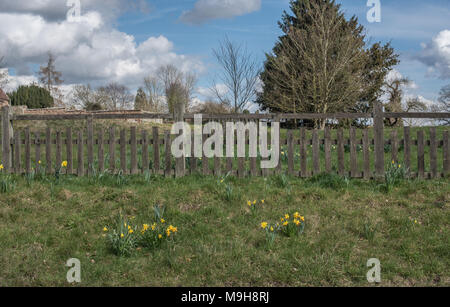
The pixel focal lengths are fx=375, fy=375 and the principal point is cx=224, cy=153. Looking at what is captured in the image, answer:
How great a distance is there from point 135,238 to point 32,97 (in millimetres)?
44810

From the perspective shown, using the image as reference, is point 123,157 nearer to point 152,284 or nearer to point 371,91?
point 152,284

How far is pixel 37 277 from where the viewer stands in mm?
4219

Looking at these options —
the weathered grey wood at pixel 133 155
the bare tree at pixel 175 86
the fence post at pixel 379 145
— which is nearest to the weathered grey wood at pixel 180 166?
the weathered grey wood at pixel 133 155

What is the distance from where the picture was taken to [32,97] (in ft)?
143

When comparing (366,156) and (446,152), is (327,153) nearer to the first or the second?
(366,156)

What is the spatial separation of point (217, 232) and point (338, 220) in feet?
5.90

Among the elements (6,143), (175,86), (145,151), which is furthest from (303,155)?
(175,86)

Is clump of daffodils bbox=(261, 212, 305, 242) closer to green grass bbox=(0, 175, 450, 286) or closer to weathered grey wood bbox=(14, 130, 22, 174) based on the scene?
green grass bbox=(0, 175, 450, 286)

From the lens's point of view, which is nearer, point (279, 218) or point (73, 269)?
point (73, 269)

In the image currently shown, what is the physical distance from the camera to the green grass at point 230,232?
4168mm
